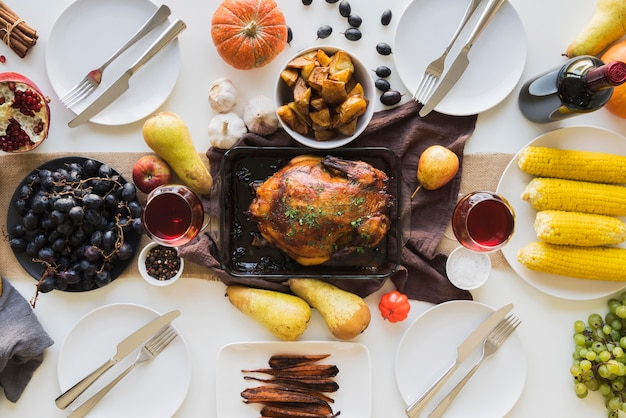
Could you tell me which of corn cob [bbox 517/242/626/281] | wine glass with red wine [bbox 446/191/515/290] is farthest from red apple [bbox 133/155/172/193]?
corn cob [bbox 517/242/626/281]

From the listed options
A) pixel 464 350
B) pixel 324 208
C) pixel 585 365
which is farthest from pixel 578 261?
pixel 324 208

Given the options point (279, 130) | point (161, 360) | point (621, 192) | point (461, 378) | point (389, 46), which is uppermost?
point (389, 46)

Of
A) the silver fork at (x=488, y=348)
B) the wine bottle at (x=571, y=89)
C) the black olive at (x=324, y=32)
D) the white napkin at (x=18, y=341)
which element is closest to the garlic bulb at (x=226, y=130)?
the black olive at (x=324, y=32)

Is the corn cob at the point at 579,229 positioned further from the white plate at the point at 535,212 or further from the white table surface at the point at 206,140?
the white table surface at the point at 206,140

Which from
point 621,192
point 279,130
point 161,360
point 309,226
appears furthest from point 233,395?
point 621,192

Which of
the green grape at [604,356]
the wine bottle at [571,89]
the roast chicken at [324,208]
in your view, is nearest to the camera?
the wine bottle at [571,89]

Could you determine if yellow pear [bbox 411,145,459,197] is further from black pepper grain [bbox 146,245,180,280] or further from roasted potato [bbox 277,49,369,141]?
black pepper grain [bbox 146,245,180,280]

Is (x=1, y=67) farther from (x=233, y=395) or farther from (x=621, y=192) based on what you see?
(x=621, y=192)

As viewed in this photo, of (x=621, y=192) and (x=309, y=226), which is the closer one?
(x=309, y=226)
